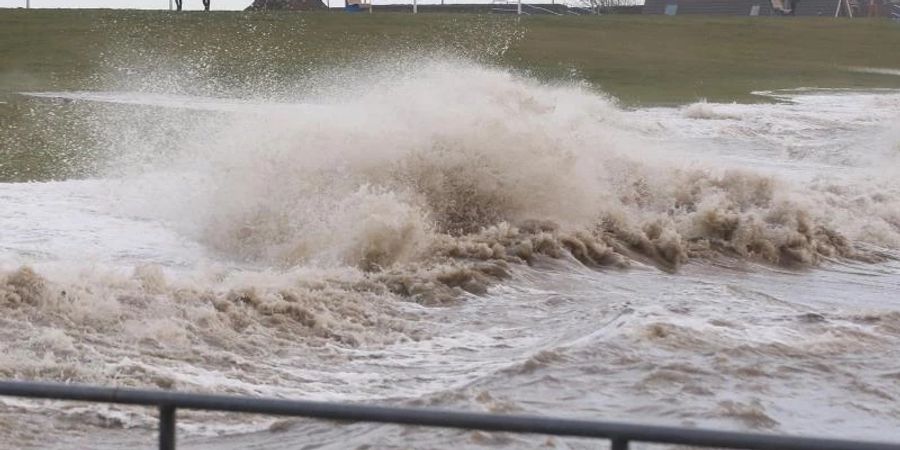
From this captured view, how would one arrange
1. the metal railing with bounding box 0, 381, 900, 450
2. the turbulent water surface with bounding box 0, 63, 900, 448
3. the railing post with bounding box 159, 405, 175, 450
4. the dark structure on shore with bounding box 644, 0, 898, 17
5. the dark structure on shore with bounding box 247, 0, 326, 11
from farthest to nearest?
1. the dark structure on shore with bounding box 644, 0, 898, 17
2. the dark structure on shore with bounding box 247, 0, 326, 11
3. the turbulent water surface with bounding box 0, 63, 900, 448
4. the railing post with bounding box 159, 405, 175, 450
5. the metal railing with bounding box 0, 381, 900, 450

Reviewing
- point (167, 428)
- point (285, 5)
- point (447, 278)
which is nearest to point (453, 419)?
point (167, 428)

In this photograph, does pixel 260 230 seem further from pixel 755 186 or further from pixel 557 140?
pixel 755 186

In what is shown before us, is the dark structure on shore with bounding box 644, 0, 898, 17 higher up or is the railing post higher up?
the dark structure on shore with bounding box 644, 0, 898, 17

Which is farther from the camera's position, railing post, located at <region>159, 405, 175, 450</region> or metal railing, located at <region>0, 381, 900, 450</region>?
railing post, located at <region>159, 405, 175, 450</region>

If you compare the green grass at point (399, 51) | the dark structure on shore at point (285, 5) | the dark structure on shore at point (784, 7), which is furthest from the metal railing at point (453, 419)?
the dark structure on shore at point (784, 7)

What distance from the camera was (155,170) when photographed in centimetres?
1688

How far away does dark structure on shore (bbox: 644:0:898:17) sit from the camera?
68.8m

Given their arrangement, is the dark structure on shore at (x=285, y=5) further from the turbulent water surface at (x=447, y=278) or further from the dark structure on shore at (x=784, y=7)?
the turbulent water surface at (x=447, y=278)

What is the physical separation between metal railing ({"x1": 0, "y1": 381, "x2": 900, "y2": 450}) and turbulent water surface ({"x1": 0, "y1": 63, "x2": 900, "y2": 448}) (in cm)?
177

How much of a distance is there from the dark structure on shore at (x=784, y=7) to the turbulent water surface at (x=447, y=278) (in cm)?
5018

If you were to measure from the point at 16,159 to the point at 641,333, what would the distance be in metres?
11.6

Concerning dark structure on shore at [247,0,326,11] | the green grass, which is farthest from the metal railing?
dark structure on shore at [247,0,326,11]

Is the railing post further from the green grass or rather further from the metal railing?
the green grass

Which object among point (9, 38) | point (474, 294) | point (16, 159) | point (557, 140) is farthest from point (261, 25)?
point (474, 294)
